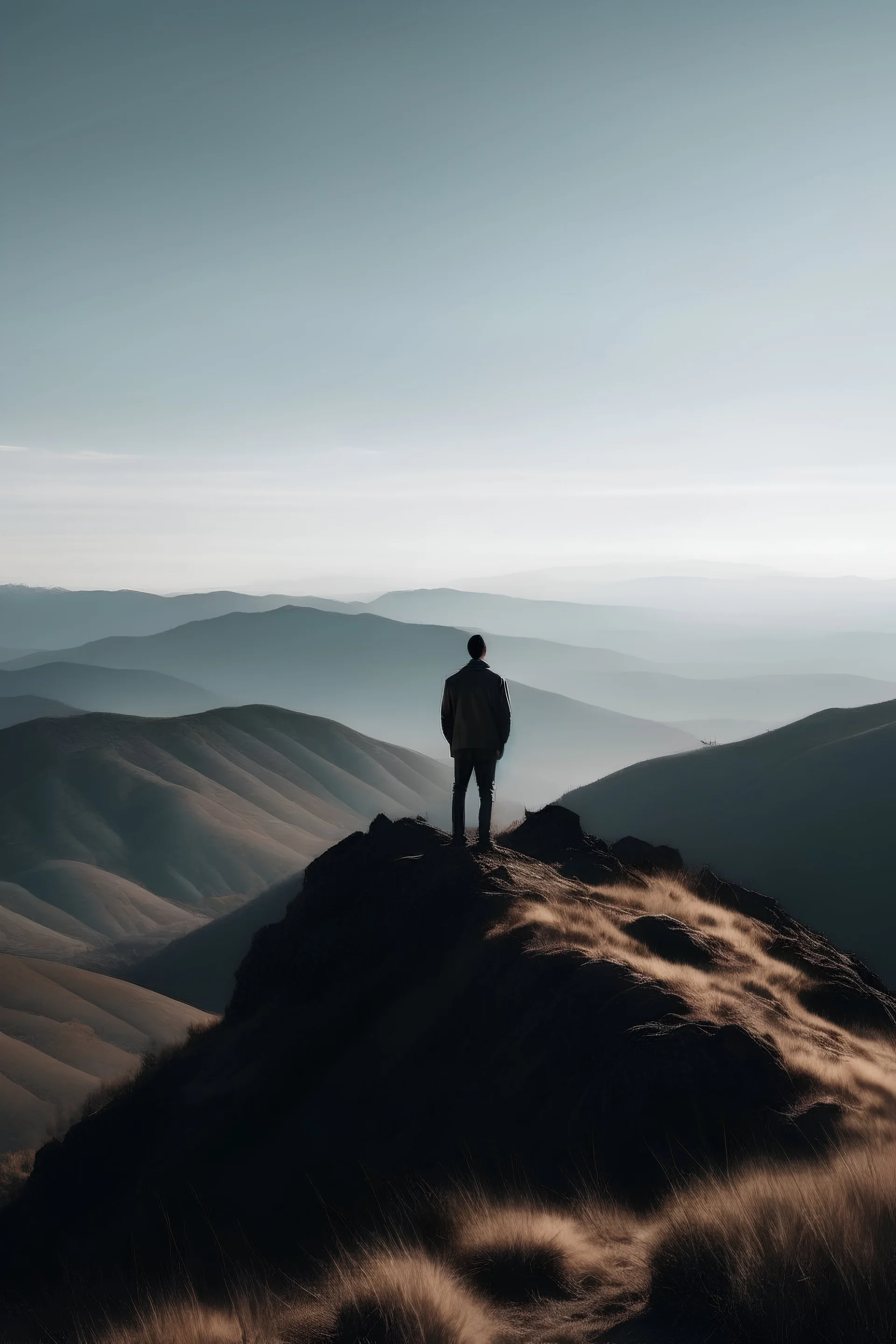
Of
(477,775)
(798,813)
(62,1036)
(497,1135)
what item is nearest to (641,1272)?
(497,1135)

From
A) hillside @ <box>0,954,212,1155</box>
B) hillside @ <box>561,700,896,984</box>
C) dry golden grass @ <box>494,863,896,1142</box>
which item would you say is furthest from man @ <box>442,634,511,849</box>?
hillside @ <box>561,700,896,984</box>

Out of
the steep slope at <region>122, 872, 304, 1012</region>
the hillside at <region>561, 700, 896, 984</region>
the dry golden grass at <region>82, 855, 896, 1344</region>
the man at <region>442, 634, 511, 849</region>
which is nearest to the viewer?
the dry golden grass at <region>82, 855, 896, 1344</region>

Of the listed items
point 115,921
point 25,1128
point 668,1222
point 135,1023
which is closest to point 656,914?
point 668,1222

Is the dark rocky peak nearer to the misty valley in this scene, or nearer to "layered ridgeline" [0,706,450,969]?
the misty valley

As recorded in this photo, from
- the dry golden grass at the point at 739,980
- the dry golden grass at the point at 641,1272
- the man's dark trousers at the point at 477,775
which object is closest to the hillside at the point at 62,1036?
the man's dark trousers at the point at 477,775

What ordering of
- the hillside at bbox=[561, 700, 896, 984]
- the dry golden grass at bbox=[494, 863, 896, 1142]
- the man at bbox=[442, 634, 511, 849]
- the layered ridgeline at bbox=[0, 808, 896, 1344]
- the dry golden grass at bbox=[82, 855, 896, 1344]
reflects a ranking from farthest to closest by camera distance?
the hillside at bbox=[561, 700, 896, 984] < the man at bbox=[442, 634, 511, 849] < the dry golden grass at bbox=[494, 863, 896, 1142] < the layered ridgeline at bbox=[0, 808, 896, 1344] < the dry golden grass at bbox=[82, 855, 896, 1344]

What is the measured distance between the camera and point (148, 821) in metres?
104

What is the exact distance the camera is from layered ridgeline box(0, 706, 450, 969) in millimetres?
83438

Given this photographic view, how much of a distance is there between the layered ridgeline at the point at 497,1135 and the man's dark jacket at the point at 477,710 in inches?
64.8

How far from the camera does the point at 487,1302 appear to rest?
4125 mm

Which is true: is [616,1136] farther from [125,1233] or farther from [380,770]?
[380,770]

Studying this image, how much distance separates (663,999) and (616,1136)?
4.51ft

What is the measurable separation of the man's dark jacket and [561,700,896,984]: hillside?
25004 millimetres

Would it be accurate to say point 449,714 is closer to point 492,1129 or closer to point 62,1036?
point 492,1129
